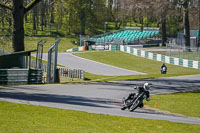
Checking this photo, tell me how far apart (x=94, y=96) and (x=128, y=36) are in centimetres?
5169

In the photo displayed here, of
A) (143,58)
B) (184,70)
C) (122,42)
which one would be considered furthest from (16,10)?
(122,42)

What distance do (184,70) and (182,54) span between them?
4.17m

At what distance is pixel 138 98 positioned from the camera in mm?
15102

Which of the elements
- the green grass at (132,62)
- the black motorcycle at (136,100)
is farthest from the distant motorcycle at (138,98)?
the green grass at (132,62)

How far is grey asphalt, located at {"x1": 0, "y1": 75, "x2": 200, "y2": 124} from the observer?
1536cm

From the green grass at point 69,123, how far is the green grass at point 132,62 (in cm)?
2709

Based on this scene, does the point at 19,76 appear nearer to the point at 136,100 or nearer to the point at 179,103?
the point at 179,103

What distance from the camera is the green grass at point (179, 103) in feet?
57.5

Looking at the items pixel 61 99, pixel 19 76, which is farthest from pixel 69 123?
pixel 19 76

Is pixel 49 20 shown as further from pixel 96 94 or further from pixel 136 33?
pixel 96 94

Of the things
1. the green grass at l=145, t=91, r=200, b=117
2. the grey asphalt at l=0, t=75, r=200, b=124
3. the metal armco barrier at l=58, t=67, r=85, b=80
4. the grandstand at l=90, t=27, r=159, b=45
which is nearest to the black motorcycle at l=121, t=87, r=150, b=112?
the grey asphalt at l=0, t=75, r=200, b=124

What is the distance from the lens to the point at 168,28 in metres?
84.2

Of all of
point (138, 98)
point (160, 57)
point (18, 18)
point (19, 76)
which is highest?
point (18, 18)

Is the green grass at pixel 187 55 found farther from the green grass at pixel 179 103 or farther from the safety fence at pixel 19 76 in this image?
the safety fence at pixel 19 76
